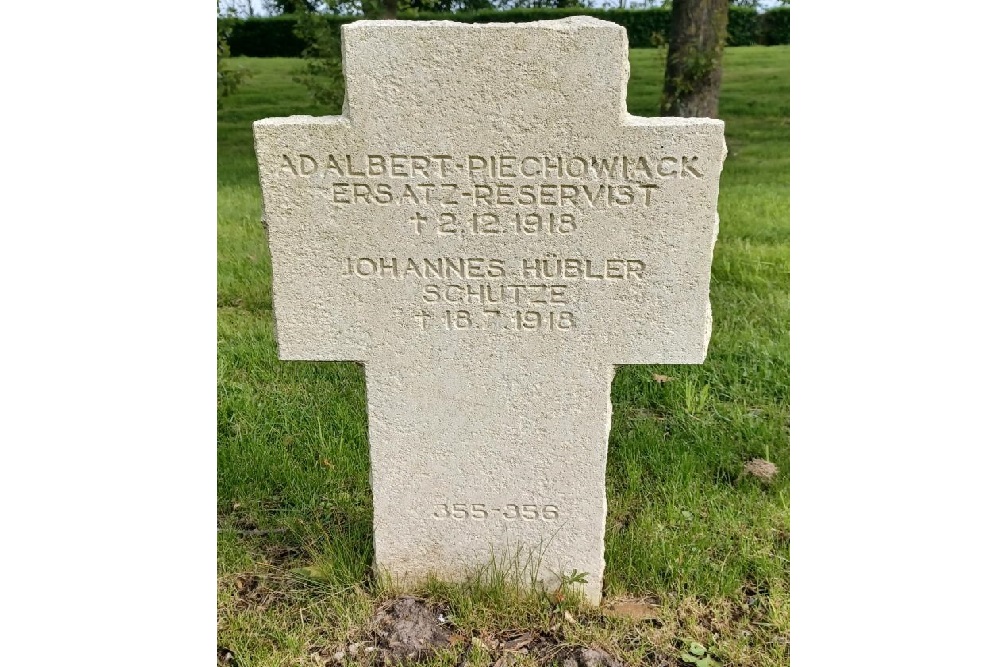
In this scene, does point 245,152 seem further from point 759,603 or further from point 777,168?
point 759,603

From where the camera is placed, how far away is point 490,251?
2.35 metres

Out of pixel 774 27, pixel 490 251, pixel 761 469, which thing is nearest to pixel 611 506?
pixel 761 469

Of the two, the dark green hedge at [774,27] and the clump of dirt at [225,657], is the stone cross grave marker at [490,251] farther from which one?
the dark green hedge at [774,27]

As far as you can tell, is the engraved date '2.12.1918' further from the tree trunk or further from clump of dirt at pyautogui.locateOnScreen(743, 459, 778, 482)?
the tree trunk

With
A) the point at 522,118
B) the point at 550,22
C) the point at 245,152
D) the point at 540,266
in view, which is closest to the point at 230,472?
the point at 540,266

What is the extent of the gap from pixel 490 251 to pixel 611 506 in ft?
4.38

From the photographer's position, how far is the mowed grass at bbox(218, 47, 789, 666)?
2.56m

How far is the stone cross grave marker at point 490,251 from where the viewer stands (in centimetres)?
221

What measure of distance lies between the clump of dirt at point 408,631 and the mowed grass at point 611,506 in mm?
53

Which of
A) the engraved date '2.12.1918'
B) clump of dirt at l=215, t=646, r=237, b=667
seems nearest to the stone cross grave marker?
the engraved date '2.12.1918'

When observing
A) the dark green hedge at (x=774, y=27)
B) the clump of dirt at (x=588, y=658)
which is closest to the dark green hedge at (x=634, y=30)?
the dark green hedge at (x=774, y=27)

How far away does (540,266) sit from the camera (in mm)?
2367

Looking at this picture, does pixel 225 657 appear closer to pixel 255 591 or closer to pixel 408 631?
pixel 255 591

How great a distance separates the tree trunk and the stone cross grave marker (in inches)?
159
